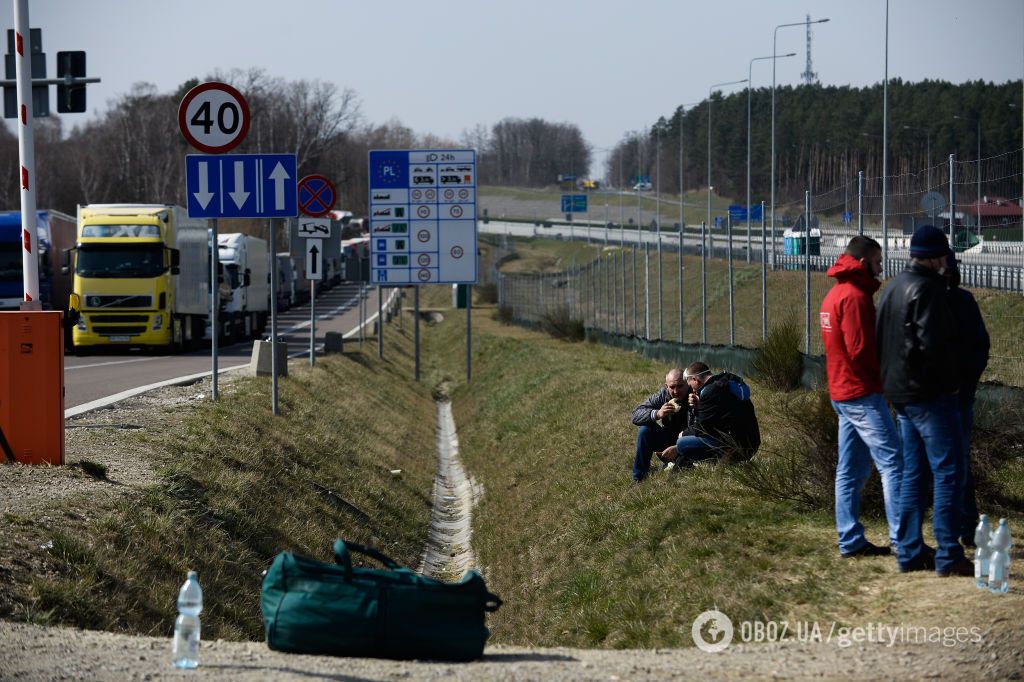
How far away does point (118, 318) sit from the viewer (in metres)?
31.3

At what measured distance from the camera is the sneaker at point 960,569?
7.52 metres

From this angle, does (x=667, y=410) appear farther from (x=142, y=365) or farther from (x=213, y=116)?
(x=142, y=365)

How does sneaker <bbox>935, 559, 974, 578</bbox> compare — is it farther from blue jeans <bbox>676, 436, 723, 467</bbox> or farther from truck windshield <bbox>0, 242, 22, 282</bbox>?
truck windshield <bbox>0, 242, 22, 282</bbox>

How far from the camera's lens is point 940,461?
743cm

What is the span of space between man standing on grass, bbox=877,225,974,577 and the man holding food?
4463mm

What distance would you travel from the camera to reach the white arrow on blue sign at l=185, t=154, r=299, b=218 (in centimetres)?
1485

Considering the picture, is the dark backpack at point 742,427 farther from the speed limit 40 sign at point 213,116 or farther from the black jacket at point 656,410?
the speed limit 40 sign at point 213,116

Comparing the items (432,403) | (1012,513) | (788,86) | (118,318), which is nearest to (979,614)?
(1012,513)

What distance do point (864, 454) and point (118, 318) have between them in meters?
25.7

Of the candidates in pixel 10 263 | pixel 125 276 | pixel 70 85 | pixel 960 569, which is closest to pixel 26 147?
pixel 70 85

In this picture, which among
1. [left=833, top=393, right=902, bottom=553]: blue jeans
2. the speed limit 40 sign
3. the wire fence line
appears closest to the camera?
[left=833, top=393, right=902, bottom=553]: blue jeans

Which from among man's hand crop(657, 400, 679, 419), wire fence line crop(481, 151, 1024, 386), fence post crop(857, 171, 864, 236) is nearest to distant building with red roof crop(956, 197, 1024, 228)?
wire fence line crop(481, 151, 1024, 386)

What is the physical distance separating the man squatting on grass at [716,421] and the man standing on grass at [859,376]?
2.85 m

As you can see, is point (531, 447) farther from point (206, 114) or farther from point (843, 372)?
point (843, 372)
